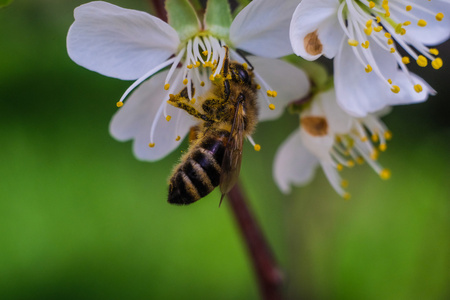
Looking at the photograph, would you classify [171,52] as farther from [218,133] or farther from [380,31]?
[380,31]

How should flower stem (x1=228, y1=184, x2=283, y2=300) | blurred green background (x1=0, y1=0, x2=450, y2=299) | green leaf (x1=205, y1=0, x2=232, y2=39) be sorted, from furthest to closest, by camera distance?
blurred green background (x1=0, y1=0, x2=450, y2=299), flower stem (x1=228, y1=184, x2=283, y2=300), green leaf (x1=205, y1=0, x2=232, y2=39)

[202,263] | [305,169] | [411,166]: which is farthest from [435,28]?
[202,263]

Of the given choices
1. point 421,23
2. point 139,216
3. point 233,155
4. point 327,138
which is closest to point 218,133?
point 233,155

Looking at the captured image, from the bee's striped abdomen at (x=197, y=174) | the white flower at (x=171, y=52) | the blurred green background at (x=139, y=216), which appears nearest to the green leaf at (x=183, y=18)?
the white flower at (x=171, y=52)

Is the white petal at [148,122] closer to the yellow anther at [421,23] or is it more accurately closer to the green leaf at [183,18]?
the green leaf at [183,18]

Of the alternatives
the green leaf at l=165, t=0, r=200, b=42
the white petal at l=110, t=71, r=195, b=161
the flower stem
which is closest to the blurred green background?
the flower stem

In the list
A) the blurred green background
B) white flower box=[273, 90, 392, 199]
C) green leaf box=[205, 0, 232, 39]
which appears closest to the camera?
green leaf box=[205, 0, 232, 39]

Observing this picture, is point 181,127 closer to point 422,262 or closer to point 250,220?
point 250,220

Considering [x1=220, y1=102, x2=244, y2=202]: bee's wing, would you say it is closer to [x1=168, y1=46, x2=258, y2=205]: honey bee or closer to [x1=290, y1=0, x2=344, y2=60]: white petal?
[x1=168, y1=46, x2=258, y2=205]: honey bee
